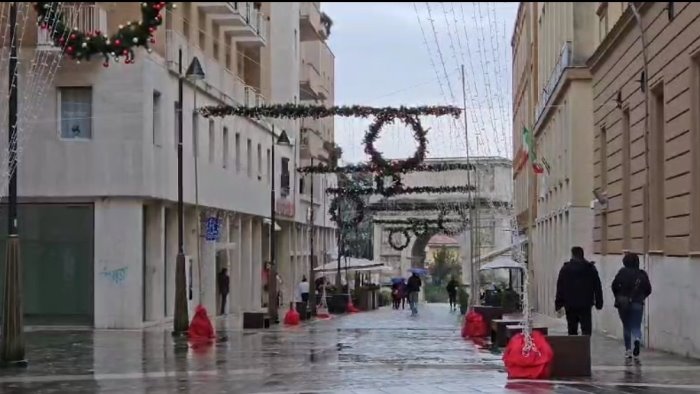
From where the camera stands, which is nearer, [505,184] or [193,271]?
[193,271]

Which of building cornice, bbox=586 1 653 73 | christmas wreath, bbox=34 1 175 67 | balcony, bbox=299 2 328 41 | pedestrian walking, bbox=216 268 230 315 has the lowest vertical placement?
pedestrian walking, bbox=216 268 230 315

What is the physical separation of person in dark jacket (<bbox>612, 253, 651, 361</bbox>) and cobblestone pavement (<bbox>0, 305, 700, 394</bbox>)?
2.12 ft

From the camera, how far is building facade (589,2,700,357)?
64.6ft

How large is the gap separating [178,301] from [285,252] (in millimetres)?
33042

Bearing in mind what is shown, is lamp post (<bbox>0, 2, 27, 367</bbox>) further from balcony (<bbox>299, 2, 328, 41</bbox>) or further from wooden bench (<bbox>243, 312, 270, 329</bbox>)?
balcony (<bbox>299, 2, 328, 41</bbox>)

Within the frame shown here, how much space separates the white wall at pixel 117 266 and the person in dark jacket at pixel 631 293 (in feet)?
53.4

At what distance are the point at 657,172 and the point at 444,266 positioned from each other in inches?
3252

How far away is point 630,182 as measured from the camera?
25609 millimetres

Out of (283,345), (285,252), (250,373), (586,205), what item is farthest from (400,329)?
(285,252)

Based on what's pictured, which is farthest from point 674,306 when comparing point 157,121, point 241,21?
point 241,21

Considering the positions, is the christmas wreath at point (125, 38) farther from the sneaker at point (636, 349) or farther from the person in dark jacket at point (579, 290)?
the sneaker at point (636, 349)

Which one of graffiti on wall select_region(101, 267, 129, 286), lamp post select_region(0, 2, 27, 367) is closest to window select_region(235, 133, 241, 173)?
graffiti on wall select_region(101, 267, 129, 286)

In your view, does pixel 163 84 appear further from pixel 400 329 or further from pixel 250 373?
pixel 250 373

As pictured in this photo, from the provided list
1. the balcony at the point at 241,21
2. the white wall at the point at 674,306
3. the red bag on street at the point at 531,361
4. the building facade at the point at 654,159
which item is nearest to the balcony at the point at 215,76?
the balcony at the point at 241,21
